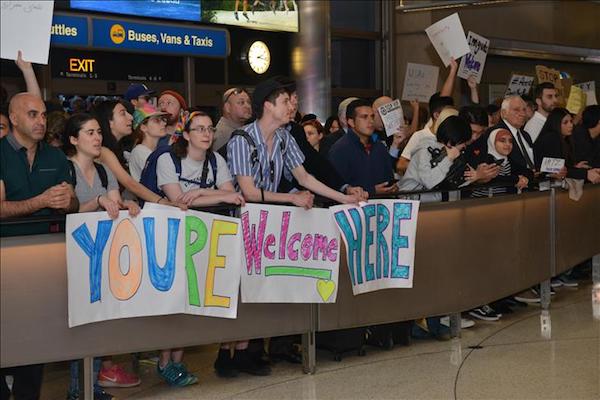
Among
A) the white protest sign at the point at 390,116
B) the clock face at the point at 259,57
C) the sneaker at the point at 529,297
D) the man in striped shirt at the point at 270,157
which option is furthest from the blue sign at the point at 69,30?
the sneaker at the point at 529,297

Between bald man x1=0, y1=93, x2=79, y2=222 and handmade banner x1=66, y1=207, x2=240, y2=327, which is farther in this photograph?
handmade banner x1=66, y1=207, x2=240, y2=327

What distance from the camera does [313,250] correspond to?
6664mm

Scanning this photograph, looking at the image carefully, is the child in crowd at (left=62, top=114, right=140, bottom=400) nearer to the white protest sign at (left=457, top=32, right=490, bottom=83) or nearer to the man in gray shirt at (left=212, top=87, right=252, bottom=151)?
the man in gray shirt at (left=212, top=87, right=252, bottom=151)

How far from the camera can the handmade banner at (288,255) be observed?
6.40 metres

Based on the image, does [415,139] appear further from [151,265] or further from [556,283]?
[151,265]

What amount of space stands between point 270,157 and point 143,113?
1014 millimetres

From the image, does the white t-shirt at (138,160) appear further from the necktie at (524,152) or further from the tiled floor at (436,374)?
the necktie at (524,152)

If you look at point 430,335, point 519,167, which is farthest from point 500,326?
point 519,167

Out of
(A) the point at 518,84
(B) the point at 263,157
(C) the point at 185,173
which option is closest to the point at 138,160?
(C) the point at 185,173

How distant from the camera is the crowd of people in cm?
578

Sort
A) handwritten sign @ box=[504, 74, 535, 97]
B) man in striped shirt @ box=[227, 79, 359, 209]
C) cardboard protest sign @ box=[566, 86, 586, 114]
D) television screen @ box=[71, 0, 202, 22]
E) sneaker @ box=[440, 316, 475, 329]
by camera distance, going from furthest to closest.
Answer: handwritten sign @ box=[504, 74, 535, 97] → cardboard protest sign @ box=[566, 86, 586, 114] → television screen @ box=[71, 0, 202, 22] → sneaker @ box=[440, 316, 475, 329] → man in striped shirt @ box=[227, 79, 359, 209]

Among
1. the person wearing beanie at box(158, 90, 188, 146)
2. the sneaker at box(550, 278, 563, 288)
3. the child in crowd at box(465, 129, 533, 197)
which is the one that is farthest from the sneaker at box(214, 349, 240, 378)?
the sneaker at box(550, 278, 563, 288)

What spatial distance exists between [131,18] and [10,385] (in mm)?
5323

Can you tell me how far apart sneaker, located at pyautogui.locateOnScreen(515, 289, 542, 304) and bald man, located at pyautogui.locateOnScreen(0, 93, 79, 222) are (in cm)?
505
